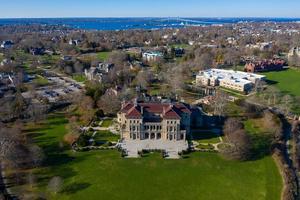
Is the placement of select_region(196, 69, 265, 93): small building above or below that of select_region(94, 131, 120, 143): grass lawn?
above

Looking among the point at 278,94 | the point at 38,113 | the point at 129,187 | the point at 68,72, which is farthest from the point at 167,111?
the point at 68,72

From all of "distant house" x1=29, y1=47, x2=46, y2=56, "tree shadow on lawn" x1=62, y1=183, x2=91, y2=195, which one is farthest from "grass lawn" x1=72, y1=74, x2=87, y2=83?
"tree shadow on lawn" x1=62, y1=183, x2=91, y2=195

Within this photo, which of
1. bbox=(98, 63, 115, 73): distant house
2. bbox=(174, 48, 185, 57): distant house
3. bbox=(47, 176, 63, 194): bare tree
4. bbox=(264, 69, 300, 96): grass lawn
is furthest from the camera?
bbox=(174, 48, 185, 57): distant house

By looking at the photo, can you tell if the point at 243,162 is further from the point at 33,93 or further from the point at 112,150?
the point at 33,93

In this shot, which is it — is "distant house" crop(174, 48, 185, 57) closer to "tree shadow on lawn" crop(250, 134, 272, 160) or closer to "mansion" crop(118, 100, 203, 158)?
"mansion" crop(118, 100, 203, 158)

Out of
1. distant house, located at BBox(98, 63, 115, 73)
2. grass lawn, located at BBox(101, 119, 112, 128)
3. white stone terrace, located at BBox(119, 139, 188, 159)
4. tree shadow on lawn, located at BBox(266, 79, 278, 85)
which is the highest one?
distant house, located at BBox(98, 63, 115, 73)

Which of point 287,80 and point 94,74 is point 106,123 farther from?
point 287,80

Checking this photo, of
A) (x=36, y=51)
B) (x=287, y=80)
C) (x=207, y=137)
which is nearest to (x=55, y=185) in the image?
(x=207, y=137)
